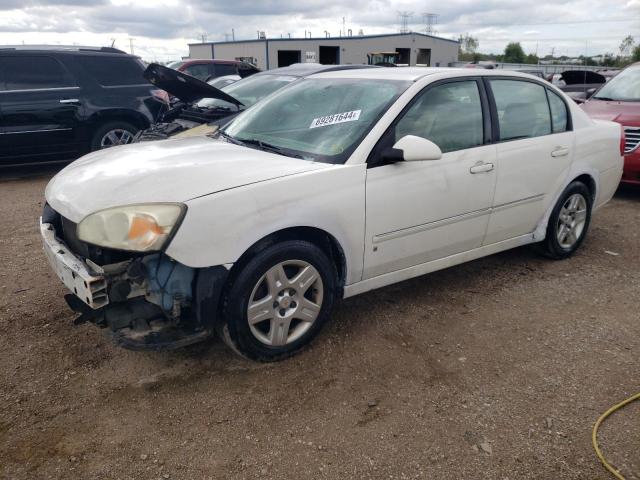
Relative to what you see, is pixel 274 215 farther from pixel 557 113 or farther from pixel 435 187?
pixel 557 113

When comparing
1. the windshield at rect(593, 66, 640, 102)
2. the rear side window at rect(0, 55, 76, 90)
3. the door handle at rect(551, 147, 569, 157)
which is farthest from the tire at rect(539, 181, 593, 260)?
the rear side window at rect(0, 55, 76, 90)

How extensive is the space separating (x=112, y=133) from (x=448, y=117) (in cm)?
603

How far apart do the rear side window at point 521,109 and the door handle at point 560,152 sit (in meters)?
0.16

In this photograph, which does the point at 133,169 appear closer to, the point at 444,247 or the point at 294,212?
the point at 294,212

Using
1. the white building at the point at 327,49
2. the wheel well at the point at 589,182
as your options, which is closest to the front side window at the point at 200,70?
the wheel well at the point at 589,182

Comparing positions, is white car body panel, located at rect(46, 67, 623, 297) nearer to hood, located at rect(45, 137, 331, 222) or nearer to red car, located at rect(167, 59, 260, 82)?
hood, located at rect(45, 137, 331, 222)

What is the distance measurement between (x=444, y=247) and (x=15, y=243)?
12.9ft

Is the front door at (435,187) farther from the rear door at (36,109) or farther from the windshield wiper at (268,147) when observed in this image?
the rear door at (36,109)

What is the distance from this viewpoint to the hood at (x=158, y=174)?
2734 mm

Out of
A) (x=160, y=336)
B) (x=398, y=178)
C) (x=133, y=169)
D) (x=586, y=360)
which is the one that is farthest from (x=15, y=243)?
(x=586, y=360)

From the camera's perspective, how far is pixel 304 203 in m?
2.95

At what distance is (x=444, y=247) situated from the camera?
375cm

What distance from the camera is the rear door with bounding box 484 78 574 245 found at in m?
3.98

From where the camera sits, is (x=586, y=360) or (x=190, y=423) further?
(x=586, y=360)
